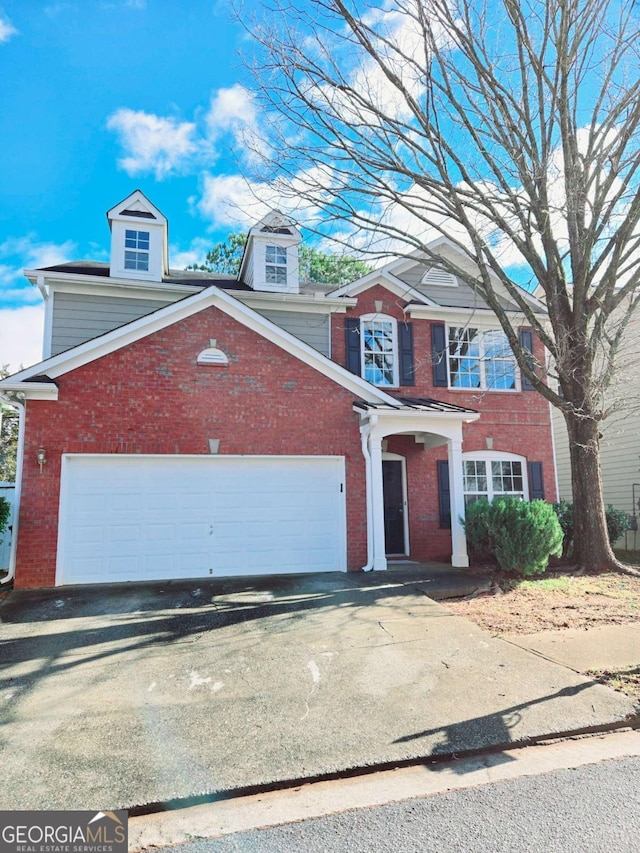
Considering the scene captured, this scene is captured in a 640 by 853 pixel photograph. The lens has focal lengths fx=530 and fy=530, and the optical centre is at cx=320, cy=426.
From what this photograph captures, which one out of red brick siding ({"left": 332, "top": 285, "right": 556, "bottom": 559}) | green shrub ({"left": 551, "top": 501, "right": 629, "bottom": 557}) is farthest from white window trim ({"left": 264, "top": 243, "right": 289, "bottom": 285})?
green shrub ({"left": 551, "top": 501, "right": 629, "bottom": 557})

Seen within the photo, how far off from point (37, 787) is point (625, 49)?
12.8 metres

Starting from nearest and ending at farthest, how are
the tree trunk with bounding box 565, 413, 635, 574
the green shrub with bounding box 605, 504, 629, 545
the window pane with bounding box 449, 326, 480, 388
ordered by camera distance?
the tree trunk with bounding box 565, 413, 635, 574 → the green shrub with bounding box 605, 504, 629, 545 → the window pane with bounding box 449, 326, 480, 388

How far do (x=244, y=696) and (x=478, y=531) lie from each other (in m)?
7.11

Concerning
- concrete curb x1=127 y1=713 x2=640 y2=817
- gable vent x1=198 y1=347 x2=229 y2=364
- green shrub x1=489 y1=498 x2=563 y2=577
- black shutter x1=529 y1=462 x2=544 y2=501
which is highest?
gable vent x1=198 y1=347 x2=229 y2=364

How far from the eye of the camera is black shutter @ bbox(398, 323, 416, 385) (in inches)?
522

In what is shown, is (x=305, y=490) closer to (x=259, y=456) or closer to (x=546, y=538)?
(x=259, y=456)

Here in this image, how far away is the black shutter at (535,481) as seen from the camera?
13560 millimetres

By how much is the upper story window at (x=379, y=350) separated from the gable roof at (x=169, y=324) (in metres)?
2.37

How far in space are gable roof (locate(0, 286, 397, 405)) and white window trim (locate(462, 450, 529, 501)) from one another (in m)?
3.65

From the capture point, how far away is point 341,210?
10281 mm

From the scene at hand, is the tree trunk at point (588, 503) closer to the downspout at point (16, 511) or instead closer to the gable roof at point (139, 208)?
the downspout at point (16, 511)

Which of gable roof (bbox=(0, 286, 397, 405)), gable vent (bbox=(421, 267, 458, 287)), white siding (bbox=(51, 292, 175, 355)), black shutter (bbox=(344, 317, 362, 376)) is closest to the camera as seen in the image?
gable roof (bbox=(0, 286, 397, 405))

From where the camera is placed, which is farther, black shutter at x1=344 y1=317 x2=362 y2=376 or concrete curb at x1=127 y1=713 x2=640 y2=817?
black shutter at x1=344 y1=317 x2=362 y2=376

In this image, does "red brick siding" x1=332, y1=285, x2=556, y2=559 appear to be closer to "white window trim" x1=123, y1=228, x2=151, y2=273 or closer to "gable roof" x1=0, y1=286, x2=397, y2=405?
"gable roof" x1=0, y1=286, x2=397, y2=405
